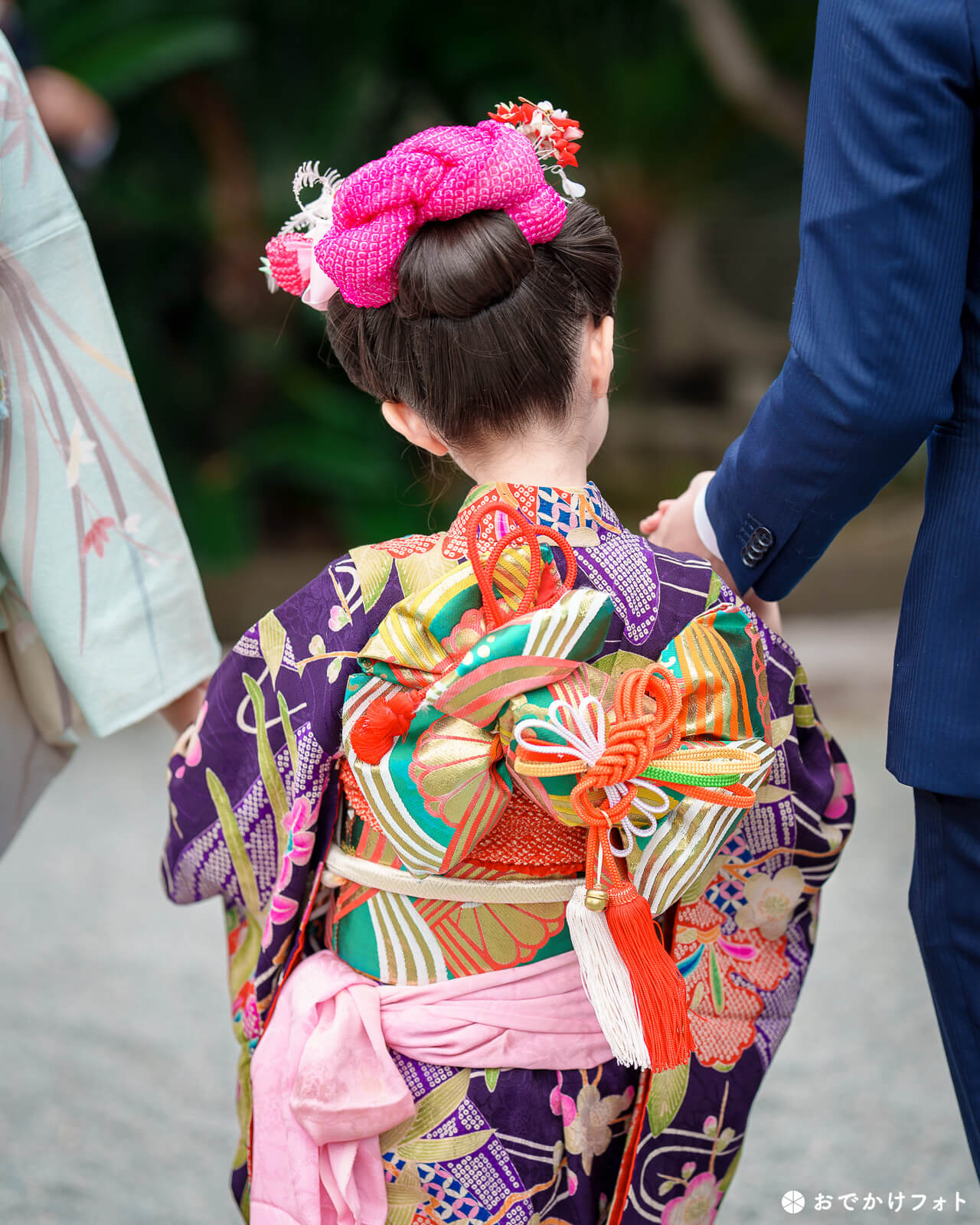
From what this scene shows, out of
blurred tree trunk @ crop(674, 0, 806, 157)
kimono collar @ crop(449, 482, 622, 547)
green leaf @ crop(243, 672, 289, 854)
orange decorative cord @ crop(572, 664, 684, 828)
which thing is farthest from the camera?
blurred tree trunk @ crop(674, 0, 806, 157)

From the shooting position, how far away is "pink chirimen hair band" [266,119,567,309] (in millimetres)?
1001

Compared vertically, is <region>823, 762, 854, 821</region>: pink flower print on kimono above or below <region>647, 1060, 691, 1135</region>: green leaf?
above

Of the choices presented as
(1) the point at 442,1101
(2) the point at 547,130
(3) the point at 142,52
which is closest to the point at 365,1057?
(1) the point at 442,1101

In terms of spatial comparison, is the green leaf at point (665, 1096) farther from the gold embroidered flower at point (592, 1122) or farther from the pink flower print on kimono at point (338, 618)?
the pink flower print on kimono at point (338, 618)

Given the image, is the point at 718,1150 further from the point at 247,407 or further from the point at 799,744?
the point at 247,407

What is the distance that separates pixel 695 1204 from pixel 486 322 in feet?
2.86

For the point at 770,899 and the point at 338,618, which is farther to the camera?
the point at 770,899

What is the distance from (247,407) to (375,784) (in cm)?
369

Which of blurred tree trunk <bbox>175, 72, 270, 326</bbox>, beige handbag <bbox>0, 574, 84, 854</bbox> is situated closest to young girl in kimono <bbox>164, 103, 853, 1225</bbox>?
beige handbag <bbox>0, 574, 84, 854</bbox>

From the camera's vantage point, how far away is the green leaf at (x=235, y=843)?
1227 mm

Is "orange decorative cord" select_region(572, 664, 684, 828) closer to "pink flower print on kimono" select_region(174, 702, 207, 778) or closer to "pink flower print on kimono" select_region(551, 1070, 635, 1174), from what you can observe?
"pink flower print on kimono" select_region(551, 1070, 635, 1174)

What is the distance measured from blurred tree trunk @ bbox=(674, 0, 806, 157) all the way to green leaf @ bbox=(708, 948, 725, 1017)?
4284 millimetres

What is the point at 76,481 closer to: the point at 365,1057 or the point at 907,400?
the point at 365,1057

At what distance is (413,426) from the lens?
3.64 ft
